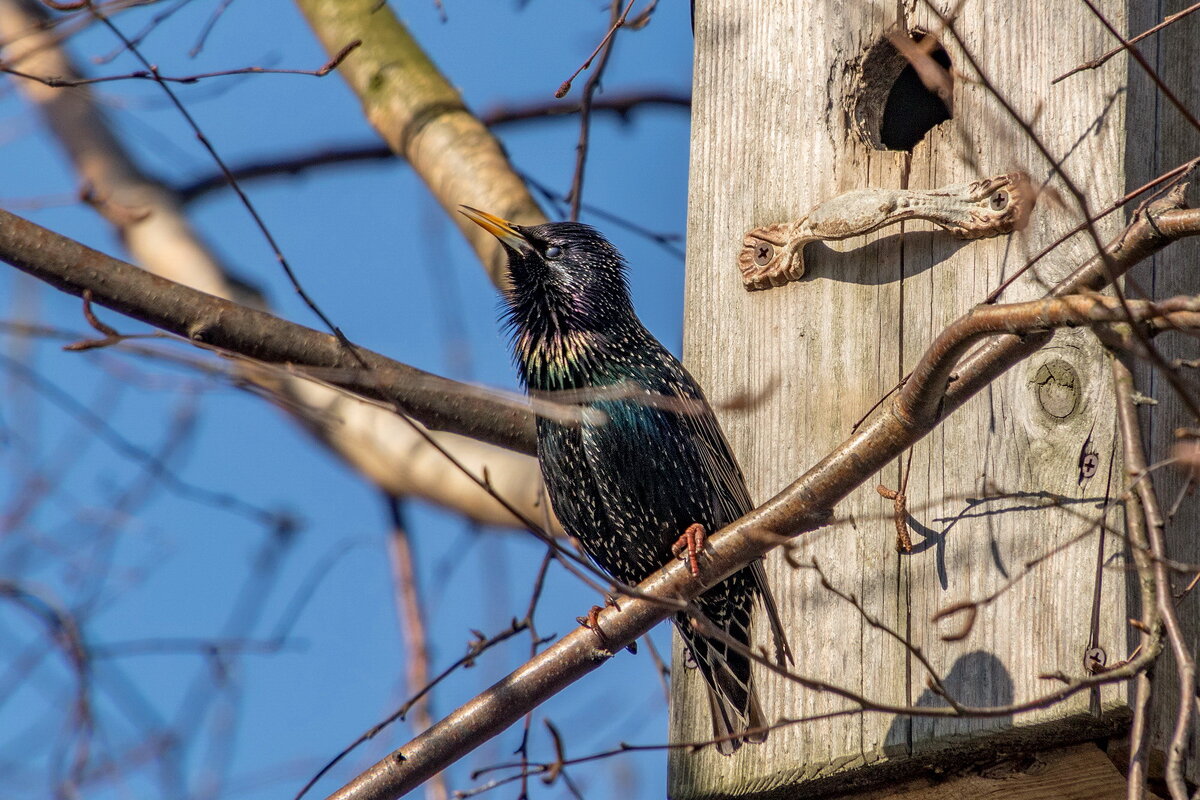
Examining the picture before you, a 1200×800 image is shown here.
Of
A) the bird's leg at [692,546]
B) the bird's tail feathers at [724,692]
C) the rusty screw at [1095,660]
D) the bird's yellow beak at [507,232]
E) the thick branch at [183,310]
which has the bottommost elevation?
the bird's tail feathers at [724,692]

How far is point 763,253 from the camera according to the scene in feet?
9.70

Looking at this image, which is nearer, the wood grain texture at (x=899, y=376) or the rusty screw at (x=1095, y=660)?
the rusty screw at (x=1095, y=660)

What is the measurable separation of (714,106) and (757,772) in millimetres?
1479

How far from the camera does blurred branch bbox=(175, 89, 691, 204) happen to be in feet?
15.0

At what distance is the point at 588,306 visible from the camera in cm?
338

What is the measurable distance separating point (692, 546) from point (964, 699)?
1.93 feet

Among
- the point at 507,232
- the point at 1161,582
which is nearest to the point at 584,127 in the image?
the point at 507,232

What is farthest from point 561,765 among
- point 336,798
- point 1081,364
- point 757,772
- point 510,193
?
point 510,193

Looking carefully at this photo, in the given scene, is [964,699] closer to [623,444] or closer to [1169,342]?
[1169,342]

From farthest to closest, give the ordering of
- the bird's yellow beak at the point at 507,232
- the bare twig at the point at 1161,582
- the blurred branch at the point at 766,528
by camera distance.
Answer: the bird's yellow beak at the point at 507,232
the blurred branch at the point at 766,528
the bare twig at the point at 1161,582

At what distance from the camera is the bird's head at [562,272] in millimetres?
3393

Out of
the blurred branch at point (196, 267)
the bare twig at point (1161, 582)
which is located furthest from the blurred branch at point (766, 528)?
the blurred branch at point (196, 267)

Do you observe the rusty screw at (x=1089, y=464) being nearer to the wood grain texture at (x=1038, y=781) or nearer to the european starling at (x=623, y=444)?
the wood grain texture at (x=1038, y=781)

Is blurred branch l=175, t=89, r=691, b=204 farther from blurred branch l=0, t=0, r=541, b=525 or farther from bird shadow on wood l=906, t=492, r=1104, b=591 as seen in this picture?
bird shadow on wood l=906, t=492, r=1104, b=591
